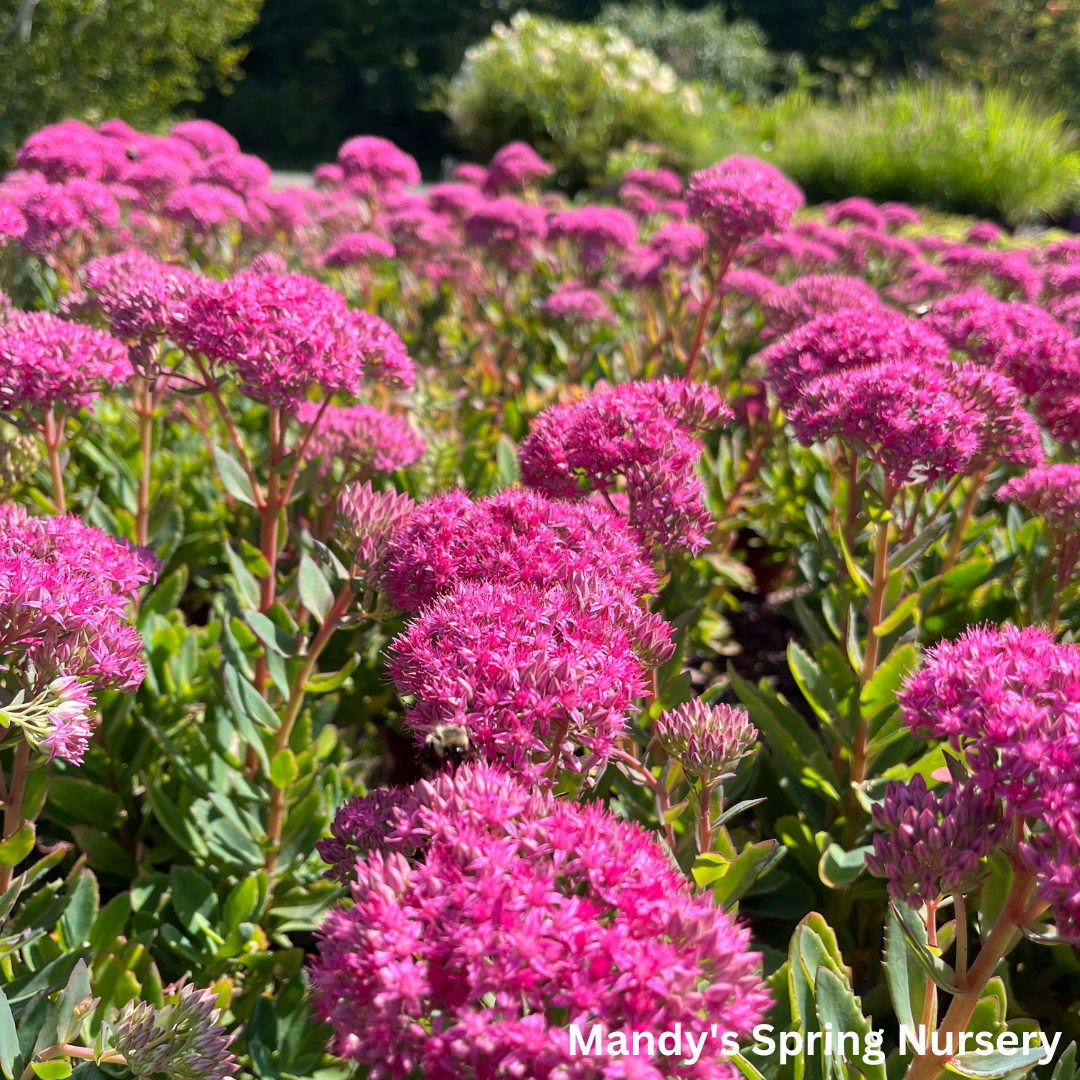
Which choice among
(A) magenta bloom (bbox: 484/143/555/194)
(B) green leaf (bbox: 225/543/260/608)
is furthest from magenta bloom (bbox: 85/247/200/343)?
(A) magenta bloom (bbox: 484/143/555/194)

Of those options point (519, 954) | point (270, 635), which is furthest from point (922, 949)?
point (270, 635)

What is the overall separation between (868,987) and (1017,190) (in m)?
12.2

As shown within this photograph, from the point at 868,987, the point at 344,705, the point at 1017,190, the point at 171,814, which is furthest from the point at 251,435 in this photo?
the point at 1017,190

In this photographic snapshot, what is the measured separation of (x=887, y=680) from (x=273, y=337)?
1.43m

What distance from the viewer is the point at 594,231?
4.38 meters

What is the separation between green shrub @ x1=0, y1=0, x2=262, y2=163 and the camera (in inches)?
455

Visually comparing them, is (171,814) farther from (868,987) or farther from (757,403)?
(757,403)

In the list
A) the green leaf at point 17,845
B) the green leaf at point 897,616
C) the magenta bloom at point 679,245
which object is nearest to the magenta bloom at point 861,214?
the magenta bloom at point 679,245

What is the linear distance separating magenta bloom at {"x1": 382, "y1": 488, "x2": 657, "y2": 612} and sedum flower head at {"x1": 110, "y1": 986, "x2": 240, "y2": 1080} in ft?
2.15

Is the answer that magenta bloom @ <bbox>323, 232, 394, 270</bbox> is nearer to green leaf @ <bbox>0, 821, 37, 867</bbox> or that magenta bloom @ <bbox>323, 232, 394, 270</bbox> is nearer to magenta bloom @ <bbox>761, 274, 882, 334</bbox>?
magenta bloom @ <bbox>761, 274, 882, 334</bbox>

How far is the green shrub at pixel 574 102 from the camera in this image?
1445 cm

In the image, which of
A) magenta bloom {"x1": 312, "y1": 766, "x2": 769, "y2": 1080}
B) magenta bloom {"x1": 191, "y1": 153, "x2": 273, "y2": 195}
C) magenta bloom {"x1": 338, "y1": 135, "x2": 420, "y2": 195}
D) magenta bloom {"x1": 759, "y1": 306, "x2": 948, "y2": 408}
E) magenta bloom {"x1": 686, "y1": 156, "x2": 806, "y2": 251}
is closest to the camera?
magenta bloom {"x1": 312, "y1": 766, "x2": 769, "y2": 1080}

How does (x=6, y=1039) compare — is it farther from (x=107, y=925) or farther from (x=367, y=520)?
(x=367, y=520)

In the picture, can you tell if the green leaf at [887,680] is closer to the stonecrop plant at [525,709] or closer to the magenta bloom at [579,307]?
the stonecrop plant at [525,709]
